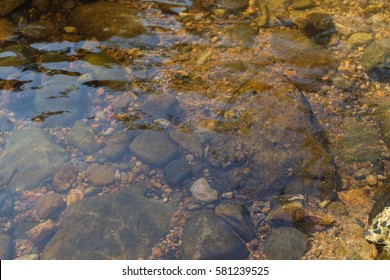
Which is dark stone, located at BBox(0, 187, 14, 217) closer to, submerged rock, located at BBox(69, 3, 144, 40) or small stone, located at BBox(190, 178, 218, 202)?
small stone, located at BBox(190, 178, 218, 202)

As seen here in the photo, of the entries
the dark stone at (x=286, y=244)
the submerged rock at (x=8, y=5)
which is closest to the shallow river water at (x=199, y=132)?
the dark stone at (x=286, y=244)

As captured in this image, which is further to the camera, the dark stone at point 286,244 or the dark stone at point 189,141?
the dark stone at point 189,141

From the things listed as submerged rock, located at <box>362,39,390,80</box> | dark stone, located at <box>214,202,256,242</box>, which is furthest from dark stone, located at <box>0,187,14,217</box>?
submerged rock, located at <box>362,39,390,80</box>

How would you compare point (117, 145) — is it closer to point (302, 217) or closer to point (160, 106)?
point (160, 106)

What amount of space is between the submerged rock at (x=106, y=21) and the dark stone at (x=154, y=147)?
202 cm

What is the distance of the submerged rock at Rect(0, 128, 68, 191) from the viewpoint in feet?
13.8

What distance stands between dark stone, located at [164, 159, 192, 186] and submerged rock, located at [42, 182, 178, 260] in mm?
249

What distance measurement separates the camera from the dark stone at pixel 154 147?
4199mm

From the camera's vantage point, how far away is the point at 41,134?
15.0 feet

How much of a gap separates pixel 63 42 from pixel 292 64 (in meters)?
3.64

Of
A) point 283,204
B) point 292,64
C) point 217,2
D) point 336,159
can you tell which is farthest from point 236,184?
point 217,2

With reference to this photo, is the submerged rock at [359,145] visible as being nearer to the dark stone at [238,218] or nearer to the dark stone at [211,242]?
the dark stone at [238,218]

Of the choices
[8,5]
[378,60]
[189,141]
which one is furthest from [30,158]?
[378,60]

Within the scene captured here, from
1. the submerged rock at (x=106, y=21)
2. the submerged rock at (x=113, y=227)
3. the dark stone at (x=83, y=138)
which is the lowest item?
the submerged rock at (x=113, y=227)
